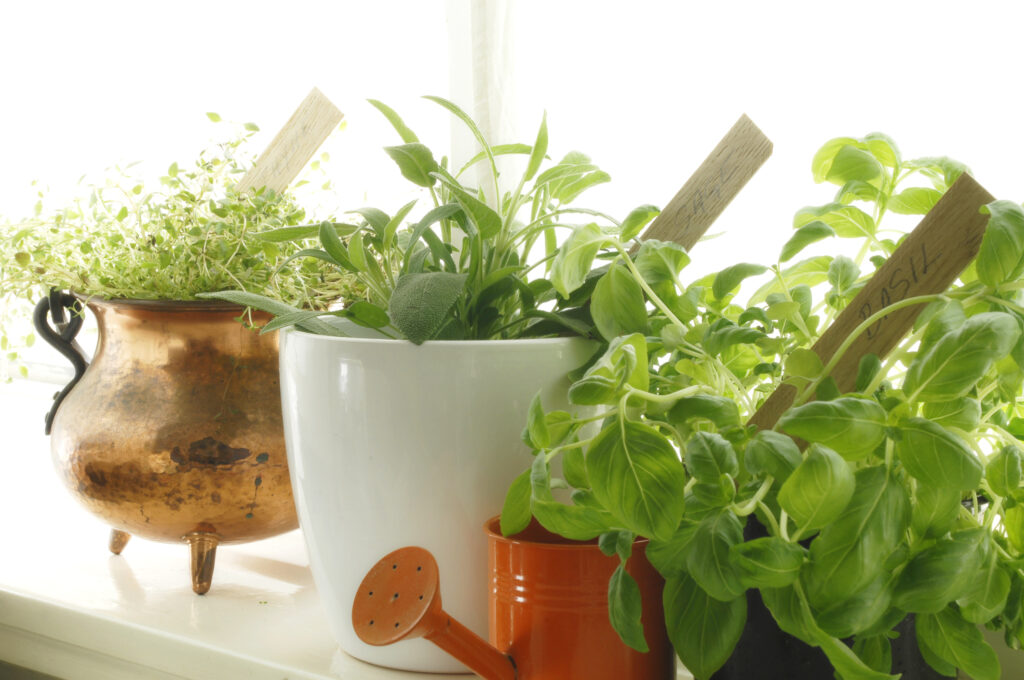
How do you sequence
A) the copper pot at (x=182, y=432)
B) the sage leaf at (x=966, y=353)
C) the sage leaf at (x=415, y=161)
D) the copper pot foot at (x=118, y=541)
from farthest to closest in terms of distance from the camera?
the copper pot foot at (x=118, y=541)
the copper pot at (x=182, y=432)
the sage leaf at (x=415, y=161)
the sage leaf at (x=966, y=353)

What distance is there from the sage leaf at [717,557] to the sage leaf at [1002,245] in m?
0.16

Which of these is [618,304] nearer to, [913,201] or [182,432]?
[913,201]

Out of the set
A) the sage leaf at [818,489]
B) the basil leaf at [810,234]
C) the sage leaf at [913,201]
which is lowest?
the sage leaf at [818,489]

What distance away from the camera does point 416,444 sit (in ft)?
1.81

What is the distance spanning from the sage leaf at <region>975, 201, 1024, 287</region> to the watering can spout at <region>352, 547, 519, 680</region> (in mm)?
341

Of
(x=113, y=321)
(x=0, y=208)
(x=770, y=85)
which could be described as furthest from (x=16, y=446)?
(x=770, y=85)

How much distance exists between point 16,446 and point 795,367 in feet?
4.70

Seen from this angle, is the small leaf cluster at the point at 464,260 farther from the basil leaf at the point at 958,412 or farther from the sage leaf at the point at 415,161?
the basil leaf at the point at 958,412

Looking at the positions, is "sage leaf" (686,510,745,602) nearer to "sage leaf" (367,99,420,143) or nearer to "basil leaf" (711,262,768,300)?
"basil leaf" (711,262,768,300)

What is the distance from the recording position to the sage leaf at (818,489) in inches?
13.9

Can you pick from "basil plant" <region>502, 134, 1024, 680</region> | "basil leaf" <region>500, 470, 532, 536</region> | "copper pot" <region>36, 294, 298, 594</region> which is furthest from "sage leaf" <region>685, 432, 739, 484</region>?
"copper pot" <region>36, 294, 298, 594</region>

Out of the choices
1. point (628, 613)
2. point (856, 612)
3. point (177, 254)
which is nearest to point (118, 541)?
point (177, 254)

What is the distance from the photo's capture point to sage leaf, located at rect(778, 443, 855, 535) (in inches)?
13.9

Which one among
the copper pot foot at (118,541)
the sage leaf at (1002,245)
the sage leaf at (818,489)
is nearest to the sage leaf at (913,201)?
the sage leaf at (1002,245)
